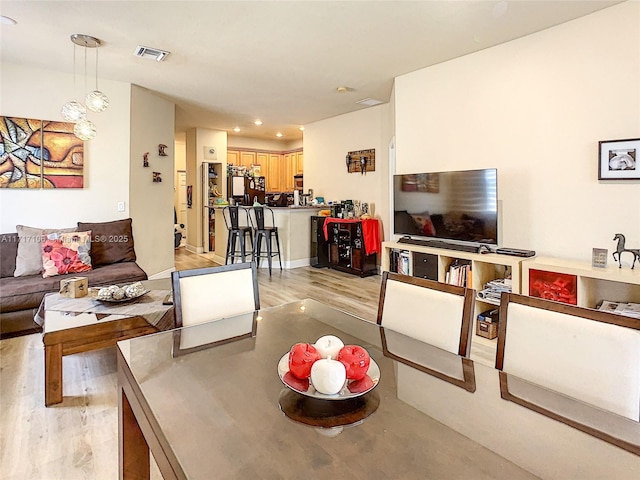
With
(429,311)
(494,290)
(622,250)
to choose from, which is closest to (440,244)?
(494,290)

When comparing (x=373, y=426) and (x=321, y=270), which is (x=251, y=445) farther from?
(x=321, y=270)

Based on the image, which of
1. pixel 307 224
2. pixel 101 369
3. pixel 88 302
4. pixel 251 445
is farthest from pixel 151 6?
pixel 307 224

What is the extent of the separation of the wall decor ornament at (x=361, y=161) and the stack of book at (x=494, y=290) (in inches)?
124

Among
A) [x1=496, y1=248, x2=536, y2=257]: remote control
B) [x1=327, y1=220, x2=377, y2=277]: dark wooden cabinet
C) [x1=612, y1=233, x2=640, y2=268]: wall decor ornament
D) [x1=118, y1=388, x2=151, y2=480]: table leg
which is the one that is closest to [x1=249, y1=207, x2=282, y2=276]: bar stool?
[x1=327, y1=220, x2=377, y2=277]: dark wooden cabinet

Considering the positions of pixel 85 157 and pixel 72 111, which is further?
pixel 85 157

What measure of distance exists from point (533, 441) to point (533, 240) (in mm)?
2970

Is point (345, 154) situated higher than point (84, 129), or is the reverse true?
point (345, 154)

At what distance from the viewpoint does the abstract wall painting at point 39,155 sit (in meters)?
4.00

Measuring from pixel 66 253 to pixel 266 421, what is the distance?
3.71m

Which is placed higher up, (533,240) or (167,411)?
(533,240)

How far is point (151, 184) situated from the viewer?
5.25 meters

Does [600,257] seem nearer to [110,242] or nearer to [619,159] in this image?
[619,159]

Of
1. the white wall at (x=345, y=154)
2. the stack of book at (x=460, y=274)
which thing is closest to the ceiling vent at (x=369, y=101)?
the white wall at (x=345, y=154)

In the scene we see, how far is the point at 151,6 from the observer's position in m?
2.82
